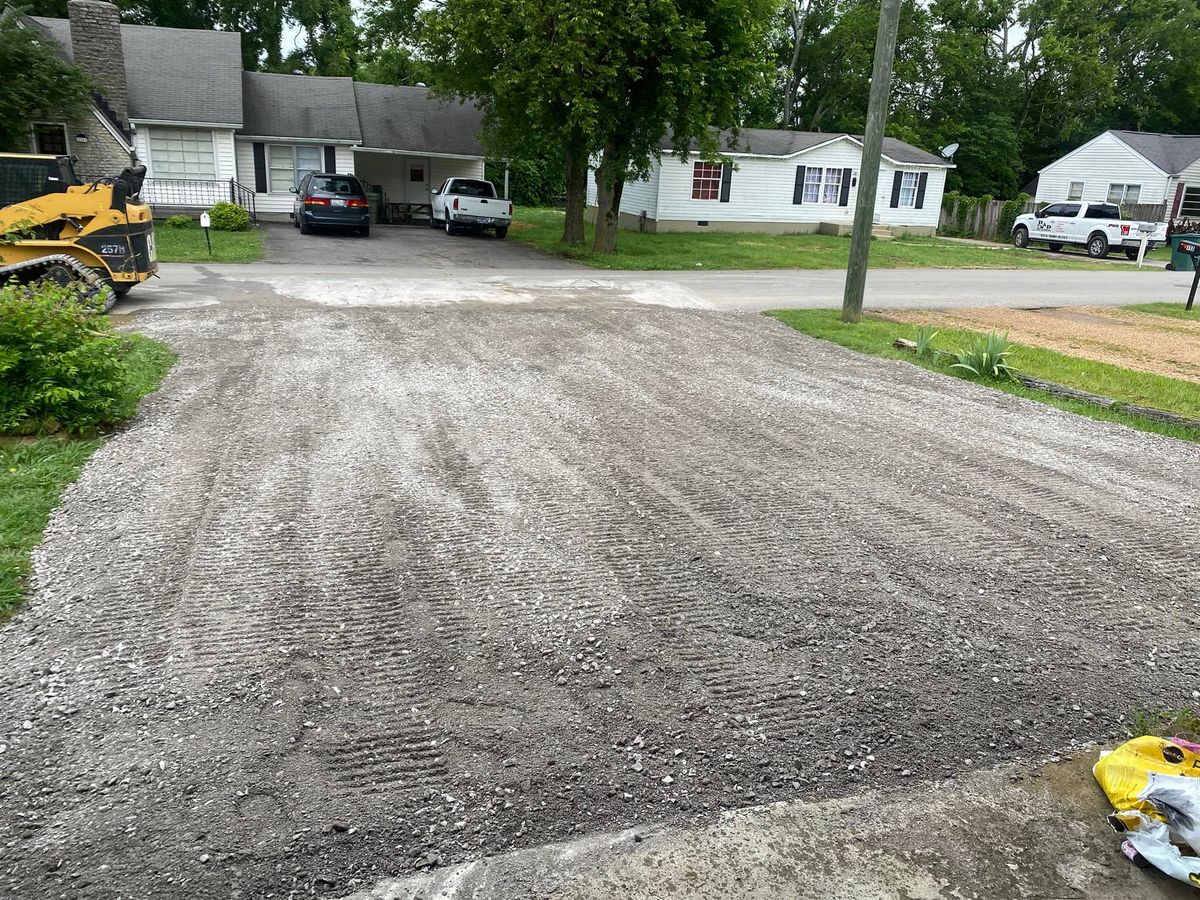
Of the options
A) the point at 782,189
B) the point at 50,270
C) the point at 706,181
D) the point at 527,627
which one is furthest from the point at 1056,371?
the point at 782,189

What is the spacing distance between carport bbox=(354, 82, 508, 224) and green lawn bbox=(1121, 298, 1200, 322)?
21.6m

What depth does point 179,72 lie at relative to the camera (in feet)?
92.9

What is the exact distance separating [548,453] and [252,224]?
2332 cm

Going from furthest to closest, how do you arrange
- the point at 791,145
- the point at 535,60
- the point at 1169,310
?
the point at 791,145 → the point at 535,60 → the point at 1169,310

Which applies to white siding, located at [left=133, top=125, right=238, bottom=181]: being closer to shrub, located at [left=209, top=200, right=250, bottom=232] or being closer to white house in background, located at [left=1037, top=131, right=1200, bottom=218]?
shrub, located at [left=209, top=200, right=250, bottom=232]

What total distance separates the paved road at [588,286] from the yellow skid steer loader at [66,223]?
2.31 ft

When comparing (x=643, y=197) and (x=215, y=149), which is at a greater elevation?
(x=215, y=149)

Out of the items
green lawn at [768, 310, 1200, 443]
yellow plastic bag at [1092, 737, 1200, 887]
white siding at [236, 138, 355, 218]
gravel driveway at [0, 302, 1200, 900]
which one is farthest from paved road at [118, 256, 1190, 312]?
yellow plastic bag at [1092, 737, 1200, 887]

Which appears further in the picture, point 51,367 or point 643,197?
point 643,197

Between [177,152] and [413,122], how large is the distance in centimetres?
839

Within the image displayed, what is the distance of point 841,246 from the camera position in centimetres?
2956

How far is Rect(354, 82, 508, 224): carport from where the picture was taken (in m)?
31.2

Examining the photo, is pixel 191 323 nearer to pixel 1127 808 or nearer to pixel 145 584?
pixel 145 584

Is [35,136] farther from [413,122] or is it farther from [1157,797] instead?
[1157,797]
